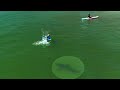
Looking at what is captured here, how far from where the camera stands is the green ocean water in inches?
829

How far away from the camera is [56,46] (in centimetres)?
2917

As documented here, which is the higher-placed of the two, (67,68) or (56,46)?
(56,46)

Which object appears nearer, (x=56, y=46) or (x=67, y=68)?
(x=67, y=68)

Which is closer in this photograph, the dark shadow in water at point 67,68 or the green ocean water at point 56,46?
the green ocean water at point 56,46

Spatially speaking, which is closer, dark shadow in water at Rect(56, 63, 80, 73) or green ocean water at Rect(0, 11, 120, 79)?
green ocean water at Rect(0, 11, 120, 79)

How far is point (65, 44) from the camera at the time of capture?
30.2 metres

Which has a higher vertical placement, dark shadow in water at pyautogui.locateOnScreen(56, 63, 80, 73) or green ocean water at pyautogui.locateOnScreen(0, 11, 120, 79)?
green ocean water at pyautogui.locateOnScreen(0, 11, 120, 79)

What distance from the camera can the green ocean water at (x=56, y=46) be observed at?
21.0 meters

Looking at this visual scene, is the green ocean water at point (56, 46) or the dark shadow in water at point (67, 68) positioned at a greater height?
the green ocean water at point (56, 46)
